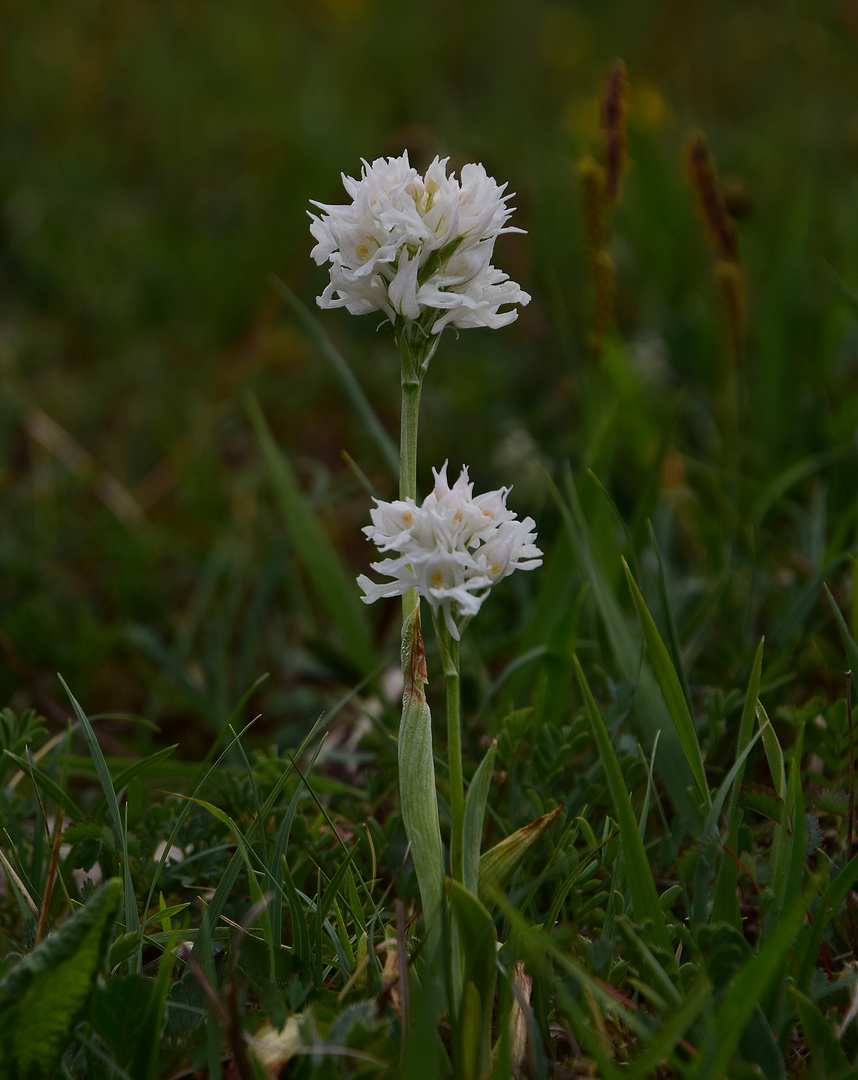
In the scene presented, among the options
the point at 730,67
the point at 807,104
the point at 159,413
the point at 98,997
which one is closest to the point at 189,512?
the point at 159,413

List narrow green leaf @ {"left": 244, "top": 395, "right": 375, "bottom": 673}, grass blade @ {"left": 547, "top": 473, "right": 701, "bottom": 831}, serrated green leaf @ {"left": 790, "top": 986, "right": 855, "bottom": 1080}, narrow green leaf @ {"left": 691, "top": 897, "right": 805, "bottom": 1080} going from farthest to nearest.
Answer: narrow green leaf @ {"left": 244, "top": 395, "right": 375, "bottom": 673}, grass blade @ {"left": 547, "top": 473, "right": 701, "bottom": 831}, serrated green leaf @ {"left": 790, "top": 986, "right": 855, "bottom": 1080}, narrow green leaf @ {"left": 691, "top": 897, "right": 805, "bottom": 1080}

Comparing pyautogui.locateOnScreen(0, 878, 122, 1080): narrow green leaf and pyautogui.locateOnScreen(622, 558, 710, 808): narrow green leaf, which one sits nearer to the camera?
pyautogui.locateOnScreen(0, 878, 122, 1080): narrow green leaf

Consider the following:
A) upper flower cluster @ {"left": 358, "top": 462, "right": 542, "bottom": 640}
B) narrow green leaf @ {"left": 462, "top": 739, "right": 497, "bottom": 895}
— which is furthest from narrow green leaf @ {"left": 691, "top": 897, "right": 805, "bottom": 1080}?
upper flower cluster @ {"left": 358, "top": 462, "right": 542, "bottom": 640}

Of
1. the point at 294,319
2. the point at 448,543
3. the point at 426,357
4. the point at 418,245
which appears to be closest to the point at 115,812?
the point at 448,543

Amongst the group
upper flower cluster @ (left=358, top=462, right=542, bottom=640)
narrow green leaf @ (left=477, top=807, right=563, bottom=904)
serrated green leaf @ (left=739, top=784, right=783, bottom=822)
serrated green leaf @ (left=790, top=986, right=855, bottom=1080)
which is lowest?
serrated green leaf @ (left=790, top=986, right=855, bottom=1080)

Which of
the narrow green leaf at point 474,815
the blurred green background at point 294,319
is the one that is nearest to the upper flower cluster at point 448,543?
the narrow green leaf at point 474,815

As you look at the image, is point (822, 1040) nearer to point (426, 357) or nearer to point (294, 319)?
point (426, 357)

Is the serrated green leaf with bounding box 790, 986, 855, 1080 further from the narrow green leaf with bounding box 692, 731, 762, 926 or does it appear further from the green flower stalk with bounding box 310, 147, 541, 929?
the green flower stalk with bounding box 310, 147, 541, 929
